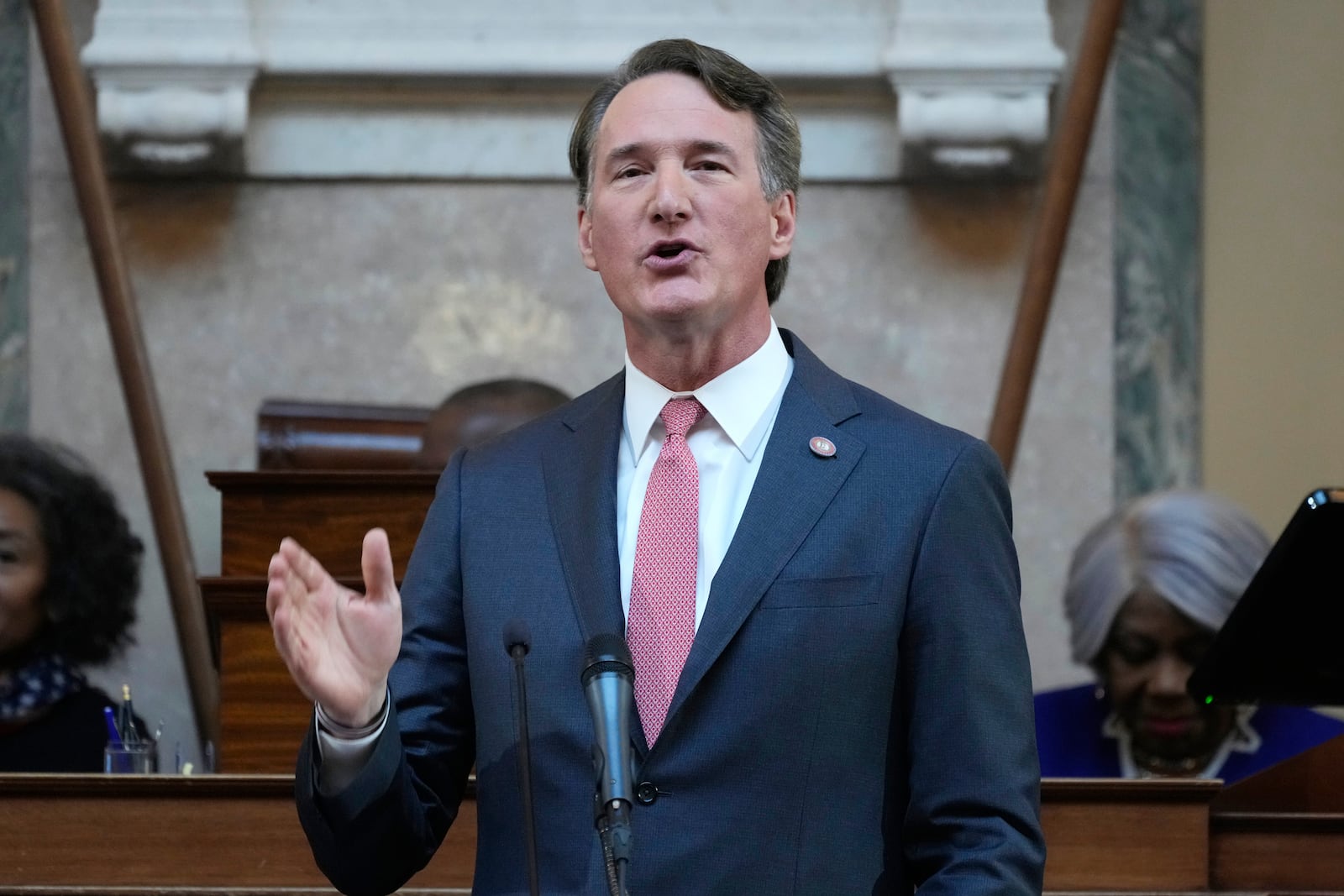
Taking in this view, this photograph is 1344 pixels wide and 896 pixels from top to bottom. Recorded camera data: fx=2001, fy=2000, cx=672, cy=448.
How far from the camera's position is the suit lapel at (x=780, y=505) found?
206 cm

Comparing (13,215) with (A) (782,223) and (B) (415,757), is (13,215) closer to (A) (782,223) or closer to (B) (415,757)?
(A) (782,223)

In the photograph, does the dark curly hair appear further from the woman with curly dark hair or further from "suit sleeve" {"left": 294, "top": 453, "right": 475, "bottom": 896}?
"suit sleeve" {"left": 294, "top": 453, "right": 475, "bottom": 896}

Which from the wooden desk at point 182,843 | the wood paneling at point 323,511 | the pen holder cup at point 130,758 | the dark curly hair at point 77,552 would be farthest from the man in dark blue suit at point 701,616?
the dark curly hair at point 77,552

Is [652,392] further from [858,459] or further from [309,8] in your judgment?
[309,8]

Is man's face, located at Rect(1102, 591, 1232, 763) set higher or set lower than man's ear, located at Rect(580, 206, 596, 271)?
lower

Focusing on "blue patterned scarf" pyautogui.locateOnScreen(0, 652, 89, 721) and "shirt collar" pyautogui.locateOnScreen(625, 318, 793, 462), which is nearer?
"shirt collar" pyautogui.locateOnScreen(625, 318, 793, 462)

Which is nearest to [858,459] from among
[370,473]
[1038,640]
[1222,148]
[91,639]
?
[370,473]

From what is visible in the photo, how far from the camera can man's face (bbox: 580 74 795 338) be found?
225 cm

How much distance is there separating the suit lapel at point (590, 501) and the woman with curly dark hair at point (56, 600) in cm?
193

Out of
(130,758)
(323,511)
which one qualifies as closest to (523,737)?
(130,758)

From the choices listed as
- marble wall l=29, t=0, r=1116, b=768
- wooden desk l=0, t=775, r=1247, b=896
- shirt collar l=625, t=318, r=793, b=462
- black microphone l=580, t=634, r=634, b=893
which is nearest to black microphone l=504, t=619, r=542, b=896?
black microphone l=580, t=634, r=634, b=893

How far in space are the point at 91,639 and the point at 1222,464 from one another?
2852 mm

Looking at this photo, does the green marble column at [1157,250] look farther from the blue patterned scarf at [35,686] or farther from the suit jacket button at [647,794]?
the suit jacket button at [647,794]

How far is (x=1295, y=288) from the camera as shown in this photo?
5.27 metres
